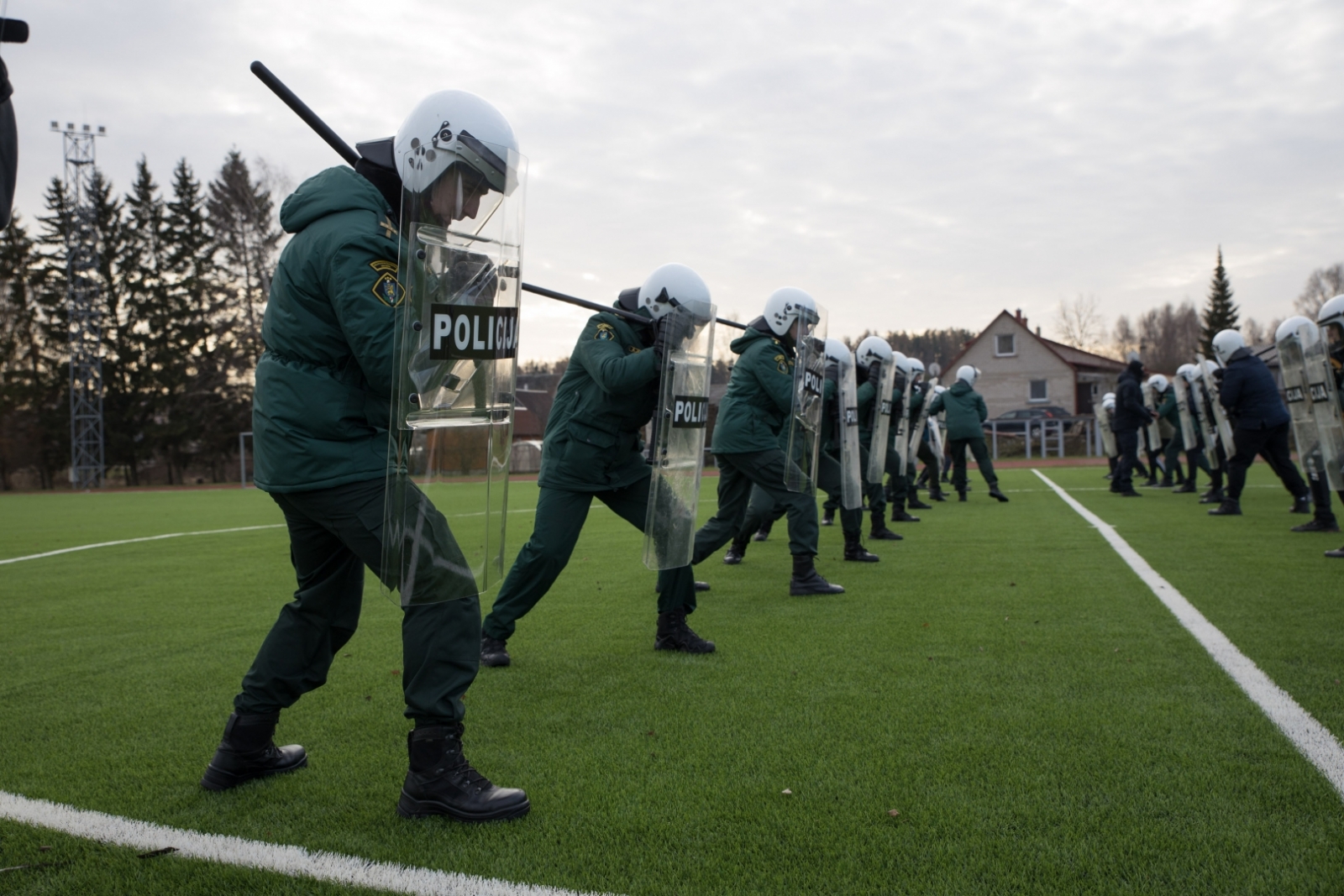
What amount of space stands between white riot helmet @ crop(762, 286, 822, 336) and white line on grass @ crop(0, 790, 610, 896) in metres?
4.69

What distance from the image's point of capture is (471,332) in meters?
2.58

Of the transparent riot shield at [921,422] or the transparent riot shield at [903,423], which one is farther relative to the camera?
the transparent riot shield at [921,422]

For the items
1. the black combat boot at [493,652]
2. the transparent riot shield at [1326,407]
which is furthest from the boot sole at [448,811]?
the transparent riot shield at [1326,407]

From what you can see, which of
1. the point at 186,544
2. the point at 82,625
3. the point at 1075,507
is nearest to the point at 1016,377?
the point at 1075,507

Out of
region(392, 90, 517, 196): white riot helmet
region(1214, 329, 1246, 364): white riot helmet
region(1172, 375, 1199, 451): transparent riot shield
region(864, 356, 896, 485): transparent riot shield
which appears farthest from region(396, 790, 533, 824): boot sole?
region(1172, 375, 1199, 451): transparent riot shield

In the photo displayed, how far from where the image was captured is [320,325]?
8.63 ft

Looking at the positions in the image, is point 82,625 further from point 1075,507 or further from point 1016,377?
point 1016,377

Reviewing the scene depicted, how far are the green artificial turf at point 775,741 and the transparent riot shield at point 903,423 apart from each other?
508 centimetres

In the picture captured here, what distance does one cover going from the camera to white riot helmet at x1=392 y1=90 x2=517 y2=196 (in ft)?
8.48

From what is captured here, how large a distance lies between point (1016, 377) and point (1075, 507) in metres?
46.8

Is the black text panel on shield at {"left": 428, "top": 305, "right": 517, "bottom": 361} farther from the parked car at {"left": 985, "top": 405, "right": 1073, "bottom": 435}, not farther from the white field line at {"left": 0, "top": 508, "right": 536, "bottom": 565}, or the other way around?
the parked car at {"left": 985, "top": 405, "right": 1073, "bottom": 435}

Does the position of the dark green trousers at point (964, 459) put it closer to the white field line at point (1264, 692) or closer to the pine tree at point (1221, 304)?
the white field line at point (1264, 692)

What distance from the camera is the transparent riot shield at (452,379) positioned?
2.53 meters

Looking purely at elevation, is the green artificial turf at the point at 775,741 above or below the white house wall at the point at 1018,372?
below
